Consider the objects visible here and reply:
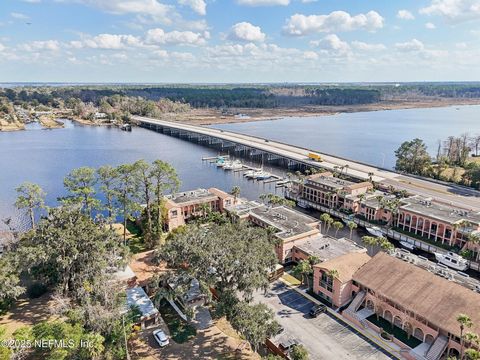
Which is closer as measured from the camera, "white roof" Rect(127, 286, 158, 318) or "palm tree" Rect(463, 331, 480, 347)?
"palm tree" Rect(463, 331, 480, 347)

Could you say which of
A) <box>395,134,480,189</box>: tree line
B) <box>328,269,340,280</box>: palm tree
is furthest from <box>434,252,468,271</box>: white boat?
<box>395,134,480,189</box>: tree line

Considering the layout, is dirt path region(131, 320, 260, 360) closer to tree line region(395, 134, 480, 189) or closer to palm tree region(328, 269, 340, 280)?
palm tree region(328, 269, 340, 280)

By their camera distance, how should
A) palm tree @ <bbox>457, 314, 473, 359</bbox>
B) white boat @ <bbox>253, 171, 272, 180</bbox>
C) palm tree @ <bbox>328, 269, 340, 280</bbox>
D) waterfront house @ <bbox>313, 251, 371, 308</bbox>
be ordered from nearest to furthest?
palm tree @ <bbox>457, 314, 473, 359</bbox> → palm tree @ <bbox>328, 269, 340, 280</bbox> → waterfront house @ <bbox>313, 251, 371, 308</bbox> → white boat @ <bbox>253, 171, 272, 180</bbox>

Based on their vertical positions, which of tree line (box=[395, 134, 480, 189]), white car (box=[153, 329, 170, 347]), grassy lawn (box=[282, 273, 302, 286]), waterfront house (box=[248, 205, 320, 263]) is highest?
tree line (box=[395, 134, 480, 189])

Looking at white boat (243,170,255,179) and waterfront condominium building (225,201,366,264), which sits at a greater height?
waterfront condominium building (225,201,366,264)

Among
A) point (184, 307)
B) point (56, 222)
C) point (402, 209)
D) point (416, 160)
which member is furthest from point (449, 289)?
point (416, 160)

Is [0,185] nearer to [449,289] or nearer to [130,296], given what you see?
[130,296]

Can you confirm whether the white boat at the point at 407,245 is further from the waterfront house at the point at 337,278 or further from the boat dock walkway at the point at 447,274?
the waterfront house at the point at 337,278

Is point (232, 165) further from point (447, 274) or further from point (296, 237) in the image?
point (447, 274)
